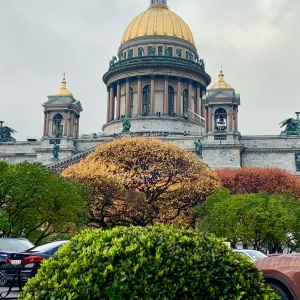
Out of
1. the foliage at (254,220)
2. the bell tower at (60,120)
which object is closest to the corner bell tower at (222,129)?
the bell tower at (60,120)

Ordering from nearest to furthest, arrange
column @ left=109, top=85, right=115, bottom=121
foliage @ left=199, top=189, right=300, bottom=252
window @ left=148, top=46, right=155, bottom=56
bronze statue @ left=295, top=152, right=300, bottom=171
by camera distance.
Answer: foliage @ left=199, top=189, right=300, bottom=252
bronze statue @ left=295, top=152, right=300, bottom=171
window @ left=148, top=46, right=155, bottom=56
column @ left=109, top=85, right=115, bottom=121

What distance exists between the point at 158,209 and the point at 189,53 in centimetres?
4899

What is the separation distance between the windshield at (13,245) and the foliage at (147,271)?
13.4 m

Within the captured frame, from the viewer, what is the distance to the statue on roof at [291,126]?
7662 centimetres

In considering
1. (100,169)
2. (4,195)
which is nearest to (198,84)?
(100,169)

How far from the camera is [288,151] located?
7388 centimetres

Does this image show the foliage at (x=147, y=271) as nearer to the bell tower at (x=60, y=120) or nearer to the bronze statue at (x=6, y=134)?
the bell tower at (x=60, y=120)

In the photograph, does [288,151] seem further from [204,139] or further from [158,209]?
[158,209]

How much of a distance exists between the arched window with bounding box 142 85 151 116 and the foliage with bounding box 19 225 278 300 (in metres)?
80.8

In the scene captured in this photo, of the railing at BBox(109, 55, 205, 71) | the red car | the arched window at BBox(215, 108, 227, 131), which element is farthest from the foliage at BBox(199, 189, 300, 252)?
the railing at BBox(109, 55, 205, 71)

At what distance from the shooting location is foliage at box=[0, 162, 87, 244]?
1409 inches

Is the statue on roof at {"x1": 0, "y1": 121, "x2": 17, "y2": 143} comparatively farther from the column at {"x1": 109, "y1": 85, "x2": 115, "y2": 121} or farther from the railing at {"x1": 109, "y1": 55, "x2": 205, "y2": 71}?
the railing at {"x1": 109, "y1": 55, "x2": 205, "y2": 71}

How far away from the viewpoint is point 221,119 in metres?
75.7

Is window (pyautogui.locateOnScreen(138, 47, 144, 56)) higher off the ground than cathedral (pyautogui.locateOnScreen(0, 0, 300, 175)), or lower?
higher
